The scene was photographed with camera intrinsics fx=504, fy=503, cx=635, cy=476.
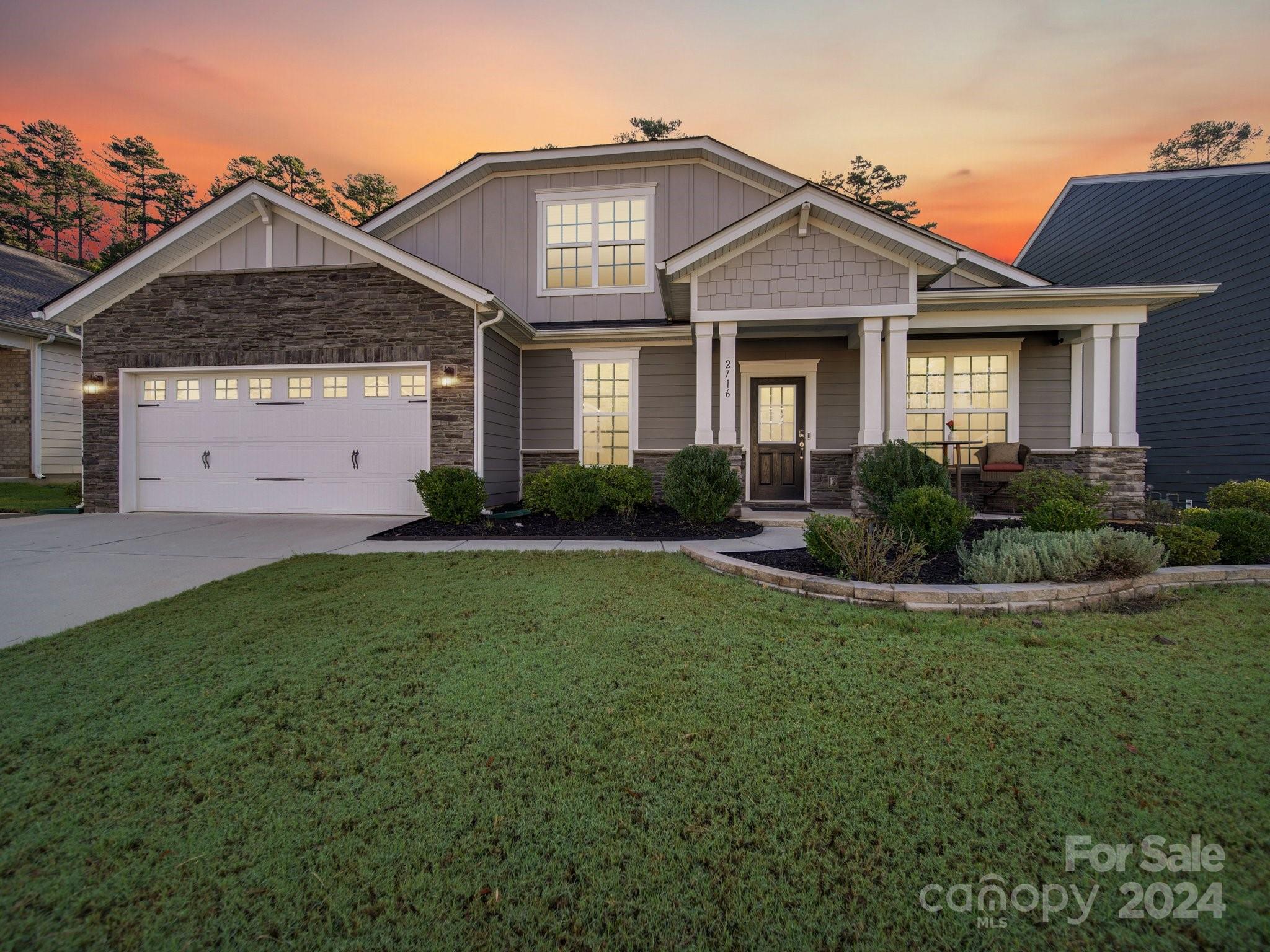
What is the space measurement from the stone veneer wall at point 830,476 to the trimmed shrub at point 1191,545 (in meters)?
4.46

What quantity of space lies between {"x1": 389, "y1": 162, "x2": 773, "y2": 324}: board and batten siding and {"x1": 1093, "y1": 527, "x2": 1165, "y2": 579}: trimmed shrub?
7.34 metres

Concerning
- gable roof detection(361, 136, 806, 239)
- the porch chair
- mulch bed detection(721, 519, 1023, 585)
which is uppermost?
gable roof detection(361, 136, 806, 239)

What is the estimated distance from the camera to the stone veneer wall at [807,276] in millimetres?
7070

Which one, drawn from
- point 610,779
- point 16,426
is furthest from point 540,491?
point 16,426

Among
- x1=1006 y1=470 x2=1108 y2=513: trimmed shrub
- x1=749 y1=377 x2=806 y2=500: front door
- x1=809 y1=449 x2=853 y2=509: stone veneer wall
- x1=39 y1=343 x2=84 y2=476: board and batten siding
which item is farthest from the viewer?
x1=39 y1=343 x2=84 y2=476: board and batten siding

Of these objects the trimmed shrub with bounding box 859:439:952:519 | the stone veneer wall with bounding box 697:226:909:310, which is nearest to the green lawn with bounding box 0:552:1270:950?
the trimmed shrub with bounding box 859:439:952:519

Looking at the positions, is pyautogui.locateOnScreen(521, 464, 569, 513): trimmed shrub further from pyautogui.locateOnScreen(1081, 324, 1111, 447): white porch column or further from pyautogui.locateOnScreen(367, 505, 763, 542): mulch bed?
pyautogui.locateOnScreen(1081, 324, 1111, 447): white porch column

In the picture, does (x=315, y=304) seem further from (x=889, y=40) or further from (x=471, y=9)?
(x=889, y=40)

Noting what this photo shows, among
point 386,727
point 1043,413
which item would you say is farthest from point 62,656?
point 1043,413

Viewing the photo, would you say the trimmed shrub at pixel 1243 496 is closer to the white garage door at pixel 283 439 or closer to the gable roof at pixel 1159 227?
the gable roof at pixel 1159 227

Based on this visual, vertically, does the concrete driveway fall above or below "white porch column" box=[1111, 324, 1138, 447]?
below

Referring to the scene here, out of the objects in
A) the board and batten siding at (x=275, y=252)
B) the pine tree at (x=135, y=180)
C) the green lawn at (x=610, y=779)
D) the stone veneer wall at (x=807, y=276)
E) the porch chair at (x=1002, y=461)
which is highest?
the pine tree at (x=135, y=180)

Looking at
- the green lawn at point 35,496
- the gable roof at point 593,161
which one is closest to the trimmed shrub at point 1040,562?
the gable roof at point 593,161

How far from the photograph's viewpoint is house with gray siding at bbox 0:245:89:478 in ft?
39.1
